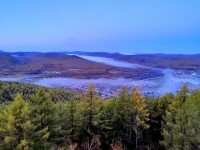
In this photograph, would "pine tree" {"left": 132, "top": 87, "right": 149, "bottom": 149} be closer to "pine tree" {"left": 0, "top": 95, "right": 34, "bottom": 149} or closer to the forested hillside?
the forested hillside

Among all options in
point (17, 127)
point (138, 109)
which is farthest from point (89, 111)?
point (17, 127)

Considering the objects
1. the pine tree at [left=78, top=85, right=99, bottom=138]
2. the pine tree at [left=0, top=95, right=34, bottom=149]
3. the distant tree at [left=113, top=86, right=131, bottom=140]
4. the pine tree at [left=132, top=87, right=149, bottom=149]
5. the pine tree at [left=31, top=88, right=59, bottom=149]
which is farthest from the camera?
the distant tree at [left=113, top=86, right=131, bottom=140]

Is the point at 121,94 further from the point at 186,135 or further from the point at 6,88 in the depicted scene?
the point at 6,88

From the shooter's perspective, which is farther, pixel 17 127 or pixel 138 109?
pixel 138 109

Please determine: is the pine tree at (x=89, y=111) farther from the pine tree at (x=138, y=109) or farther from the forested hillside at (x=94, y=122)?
the pine tree at (x=138, y=109)

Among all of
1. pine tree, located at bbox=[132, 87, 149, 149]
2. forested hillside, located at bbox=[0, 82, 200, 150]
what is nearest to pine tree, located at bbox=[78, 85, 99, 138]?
forested hillside, located at bbox=[0, 82, 200, 150]

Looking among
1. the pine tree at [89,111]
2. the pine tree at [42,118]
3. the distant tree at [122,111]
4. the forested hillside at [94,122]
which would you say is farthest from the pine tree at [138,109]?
the pine tree at [42,118]

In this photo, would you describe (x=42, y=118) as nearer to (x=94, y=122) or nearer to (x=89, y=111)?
(x=89, y=111)
